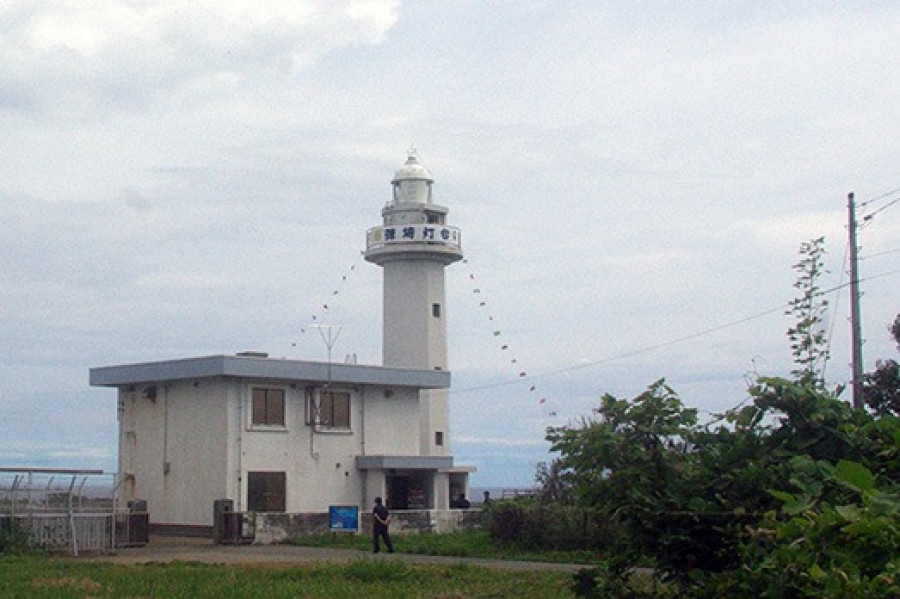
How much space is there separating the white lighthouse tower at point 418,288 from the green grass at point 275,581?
824 inches

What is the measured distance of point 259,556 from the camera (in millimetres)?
26797

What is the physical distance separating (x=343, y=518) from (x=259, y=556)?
6.62 meters

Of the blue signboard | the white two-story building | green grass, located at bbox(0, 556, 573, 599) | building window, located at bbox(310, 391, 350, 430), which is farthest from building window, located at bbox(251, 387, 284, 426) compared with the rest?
green grass, located at bbox(0, 556, 573, 599)

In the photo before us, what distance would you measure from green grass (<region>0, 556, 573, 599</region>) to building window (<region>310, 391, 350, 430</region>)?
515 inches

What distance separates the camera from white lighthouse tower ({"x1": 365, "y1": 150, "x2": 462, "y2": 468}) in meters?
43.2

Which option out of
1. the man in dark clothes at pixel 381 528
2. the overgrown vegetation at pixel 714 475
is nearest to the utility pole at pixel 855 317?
the man in dark clothes at pixel 381 528

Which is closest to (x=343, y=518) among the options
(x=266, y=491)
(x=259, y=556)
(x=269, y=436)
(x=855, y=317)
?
(x=266, y=491)

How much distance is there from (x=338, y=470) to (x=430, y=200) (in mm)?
12570

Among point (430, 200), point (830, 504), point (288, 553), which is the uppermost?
point (430, 200)

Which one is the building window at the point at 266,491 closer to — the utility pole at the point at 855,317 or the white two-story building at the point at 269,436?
the white two-story building at the point at 269,436

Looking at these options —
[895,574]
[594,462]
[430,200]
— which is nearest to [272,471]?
[430,200]

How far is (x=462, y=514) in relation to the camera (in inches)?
1379

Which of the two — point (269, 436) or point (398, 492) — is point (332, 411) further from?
point (398, 492)

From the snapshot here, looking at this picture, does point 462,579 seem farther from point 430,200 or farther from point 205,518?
point 430,200
